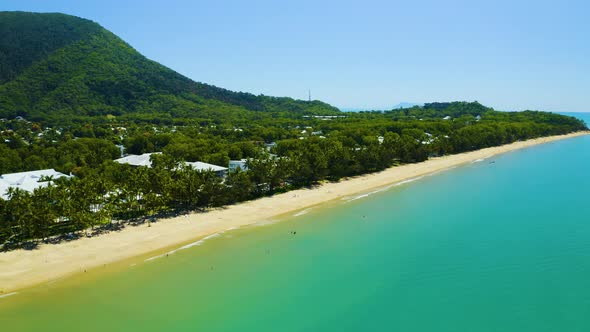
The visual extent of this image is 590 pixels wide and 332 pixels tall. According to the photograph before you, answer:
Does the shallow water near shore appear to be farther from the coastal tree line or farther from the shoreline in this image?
the coastal tree line

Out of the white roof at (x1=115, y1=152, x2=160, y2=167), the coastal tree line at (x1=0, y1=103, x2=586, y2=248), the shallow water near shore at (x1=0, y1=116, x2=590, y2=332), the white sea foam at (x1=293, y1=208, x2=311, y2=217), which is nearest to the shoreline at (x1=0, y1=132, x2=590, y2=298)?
the white sea foam at (x1=293, y1=208, x2=311, y2=217)

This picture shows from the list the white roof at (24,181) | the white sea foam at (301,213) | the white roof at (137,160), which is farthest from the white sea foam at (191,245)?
the white roof at (137,160)

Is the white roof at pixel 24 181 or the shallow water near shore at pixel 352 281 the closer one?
the shallow water near shore at pixel 352 281

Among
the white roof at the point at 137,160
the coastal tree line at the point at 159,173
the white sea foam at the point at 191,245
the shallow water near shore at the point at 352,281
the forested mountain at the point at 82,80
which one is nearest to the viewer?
the shallow water near shore at the point at 352,281

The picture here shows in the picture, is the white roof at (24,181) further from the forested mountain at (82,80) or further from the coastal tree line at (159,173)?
the forested mountain at (82,80)

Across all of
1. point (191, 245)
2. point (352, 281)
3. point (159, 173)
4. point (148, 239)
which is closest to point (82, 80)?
point (159, 173)

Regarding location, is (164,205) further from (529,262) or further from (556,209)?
(556,209)

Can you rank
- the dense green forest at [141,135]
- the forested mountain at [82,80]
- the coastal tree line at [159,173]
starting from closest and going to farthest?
1. the coastal tree line at [159,173]
2. the dense green forest at [141,135]
3. the forested mountain at [82,80]
